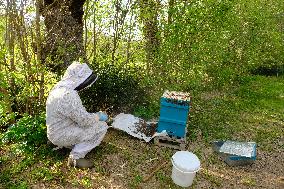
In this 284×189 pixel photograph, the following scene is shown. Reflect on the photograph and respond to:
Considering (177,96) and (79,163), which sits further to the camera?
(177,96)

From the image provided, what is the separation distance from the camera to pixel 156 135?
574cm

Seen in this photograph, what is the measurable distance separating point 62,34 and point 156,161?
339cm

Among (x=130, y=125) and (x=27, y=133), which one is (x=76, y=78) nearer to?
(x=27, y=133)

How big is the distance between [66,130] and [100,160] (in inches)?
30.3

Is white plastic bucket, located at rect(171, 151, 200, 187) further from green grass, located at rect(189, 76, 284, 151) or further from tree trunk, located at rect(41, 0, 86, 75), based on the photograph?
tree trunk, located at rect(41, 0, 86, 75)

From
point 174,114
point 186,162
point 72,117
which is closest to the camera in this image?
point 186,162

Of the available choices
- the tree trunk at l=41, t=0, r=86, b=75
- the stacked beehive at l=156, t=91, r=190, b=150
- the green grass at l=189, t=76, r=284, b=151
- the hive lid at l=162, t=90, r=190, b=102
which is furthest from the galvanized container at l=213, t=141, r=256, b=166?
the tree trunk at l=41, t=0, r=86, b=75

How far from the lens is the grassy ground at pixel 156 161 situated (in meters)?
4.81

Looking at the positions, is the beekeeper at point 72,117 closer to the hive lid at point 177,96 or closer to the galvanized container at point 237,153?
the hive lid at point 177,96

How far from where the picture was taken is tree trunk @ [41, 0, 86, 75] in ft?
20.1

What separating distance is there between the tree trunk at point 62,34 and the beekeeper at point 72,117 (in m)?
1.12

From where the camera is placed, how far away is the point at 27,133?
17.8 ft

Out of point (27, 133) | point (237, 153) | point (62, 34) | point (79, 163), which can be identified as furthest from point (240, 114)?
point (27, 133)

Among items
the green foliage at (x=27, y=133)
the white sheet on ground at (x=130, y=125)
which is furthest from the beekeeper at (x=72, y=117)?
the white sheet on ground at (x=130, y=125)
